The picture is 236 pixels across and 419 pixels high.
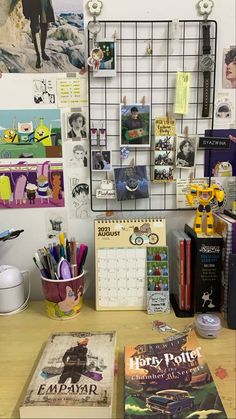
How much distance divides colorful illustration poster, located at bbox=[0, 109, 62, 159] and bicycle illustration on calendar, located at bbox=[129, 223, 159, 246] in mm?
325

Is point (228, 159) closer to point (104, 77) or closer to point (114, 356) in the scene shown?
point (104, 77)

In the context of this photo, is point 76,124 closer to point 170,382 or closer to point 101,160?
point 101,160

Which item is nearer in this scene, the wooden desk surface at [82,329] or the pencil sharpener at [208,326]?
the wooden desk surface at [82,329]

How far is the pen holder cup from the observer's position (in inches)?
40.5

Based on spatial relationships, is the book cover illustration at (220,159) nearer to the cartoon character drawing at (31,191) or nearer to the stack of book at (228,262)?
the stack of book at (228,262)

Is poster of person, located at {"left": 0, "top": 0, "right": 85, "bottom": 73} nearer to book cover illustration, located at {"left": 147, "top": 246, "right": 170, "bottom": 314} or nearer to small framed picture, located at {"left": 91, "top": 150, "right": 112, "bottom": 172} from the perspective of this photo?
Answer: small framed picture, located at {"left": 91, "top": 150, "right": 112, "bottom": 172}

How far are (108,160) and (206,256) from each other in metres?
0.40

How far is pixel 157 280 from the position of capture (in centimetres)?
108

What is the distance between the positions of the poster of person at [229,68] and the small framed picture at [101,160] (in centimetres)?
40

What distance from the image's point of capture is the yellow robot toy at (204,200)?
1079mm

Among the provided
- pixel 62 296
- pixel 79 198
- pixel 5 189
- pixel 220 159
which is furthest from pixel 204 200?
pixel 5 189

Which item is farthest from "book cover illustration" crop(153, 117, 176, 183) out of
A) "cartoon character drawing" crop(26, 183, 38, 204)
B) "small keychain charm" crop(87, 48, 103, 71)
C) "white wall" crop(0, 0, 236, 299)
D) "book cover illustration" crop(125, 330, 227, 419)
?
"book cover illustration" crop(125, 330, 227, 419)

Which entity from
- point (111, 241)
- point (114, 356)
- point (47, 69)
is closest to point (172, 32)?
point (47, 69)

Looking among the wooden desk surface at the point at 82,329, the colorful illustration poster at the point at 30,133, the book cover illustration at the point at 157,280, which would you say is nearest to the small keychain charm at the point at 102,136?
the colorful illustration poster at the point at 30,133
